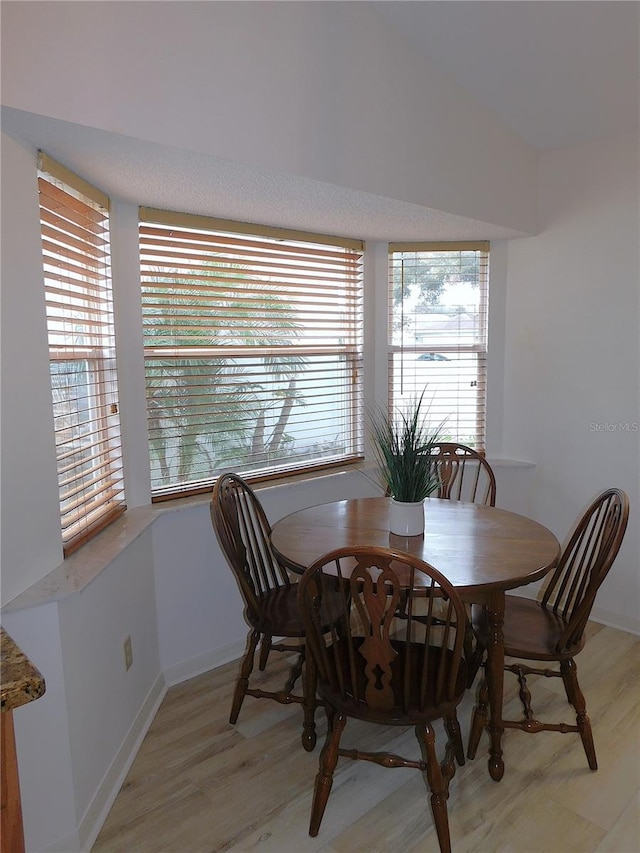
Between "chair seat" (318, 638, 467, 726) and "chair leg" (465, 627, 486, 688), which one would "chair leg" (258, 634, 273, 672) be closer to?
"chair seat" (318, 638, 467, 726)

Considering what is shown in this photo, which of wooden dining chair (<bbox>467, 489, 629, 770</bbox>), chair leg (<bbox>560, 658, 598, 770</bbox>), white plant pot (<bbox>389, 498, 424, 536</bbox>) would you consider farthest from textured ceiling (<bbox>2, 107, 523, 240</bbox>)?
chair leg (<bbox>560, 658, 598, 770</bbox>)

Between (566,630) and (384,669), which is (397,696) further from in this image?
(566,630)

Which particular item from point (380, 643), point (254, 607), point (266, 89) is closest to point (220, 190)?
point (266, 89)

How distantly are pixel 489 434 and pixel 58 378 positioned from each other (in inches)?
98.7

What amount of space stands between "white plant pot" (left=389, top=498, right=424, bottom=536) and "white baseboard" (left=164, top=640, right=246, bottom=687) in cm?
114

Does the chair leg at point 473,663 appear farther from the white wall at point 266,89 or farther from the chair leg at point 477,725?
the white wall at point 266,89

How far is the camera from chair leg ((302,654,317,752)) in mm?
2104

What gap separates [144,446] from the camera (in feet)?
8.34

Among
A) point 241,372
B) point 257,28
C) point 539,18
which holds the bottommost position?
point 241,372

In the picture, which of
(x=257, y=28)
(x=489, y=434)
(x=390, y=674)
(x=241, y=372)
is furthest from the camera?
(x=489, y=434)

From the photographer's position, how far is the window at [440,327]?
11.1 feet

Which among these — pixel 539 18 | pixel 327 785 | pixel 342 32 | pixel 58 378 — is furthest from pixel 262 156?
pixel 327 785

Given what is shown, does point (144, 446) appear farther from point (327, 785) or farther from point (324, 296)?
point (327, 785)

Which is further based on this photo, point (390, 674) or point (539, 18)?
point (539, 18)
